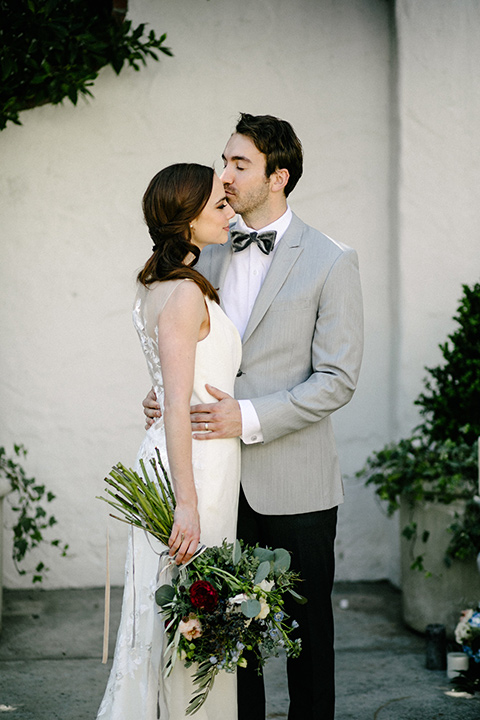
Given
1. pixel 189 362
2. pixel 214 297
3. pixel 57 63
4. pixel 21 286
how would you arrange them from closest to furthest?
pixel 189 362, pixel 214 297, pixel 57 63, pixel 21 286

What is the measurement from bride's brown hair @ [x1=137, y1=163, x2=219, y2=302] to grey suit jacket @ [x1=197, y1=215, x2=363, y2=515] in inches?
10.3

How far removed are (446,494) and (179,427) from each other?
1.97m

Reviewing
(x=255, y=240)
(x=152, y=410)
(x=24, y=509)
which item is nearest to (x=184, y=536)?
(x=152, y=410)

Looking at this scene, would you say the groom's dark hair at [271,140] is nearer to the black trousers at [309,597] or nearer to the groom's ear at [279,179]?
the groom's ear at [279,179]

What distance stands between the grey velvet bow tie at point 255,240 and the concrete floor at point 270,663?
1.76 metres

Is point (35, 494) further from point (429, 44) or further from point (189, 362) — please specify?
point (429, 44)

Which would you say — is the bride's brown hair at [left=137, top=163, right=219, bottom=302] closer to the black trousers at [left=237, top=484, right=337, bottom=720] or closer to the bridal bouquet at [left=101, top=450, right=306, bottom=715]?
the bridal bouquet at [left=101, top=450, right=306, bottom=715]

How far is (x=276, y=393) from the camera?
2574 millimetres

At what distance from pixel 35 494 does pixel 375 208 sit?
2.47m

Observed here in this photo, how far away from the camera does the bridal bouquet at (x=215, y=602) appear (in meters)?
2.12

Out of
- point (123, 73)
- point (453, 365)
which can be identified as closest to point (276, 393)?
point (453, 365)

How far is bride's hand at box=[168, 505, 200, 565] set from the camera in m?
2.27

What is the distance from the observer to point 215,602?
210 cm

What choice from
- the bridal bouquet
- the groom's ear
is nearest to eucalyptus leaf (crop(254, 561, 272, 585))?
the bridal bouquet
